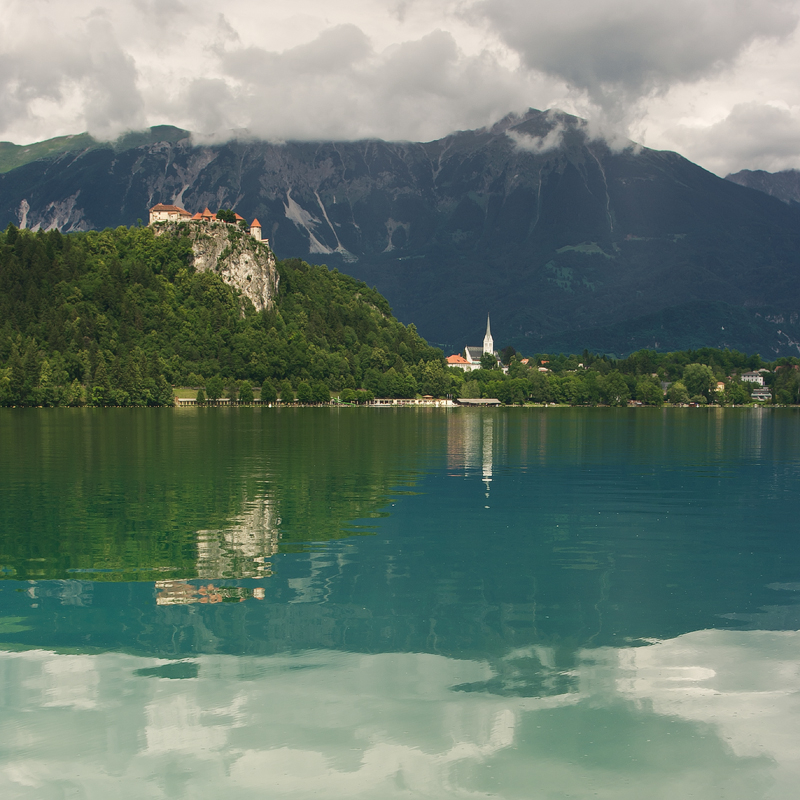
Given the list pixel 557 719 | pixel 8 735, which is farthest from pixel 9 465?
pixel 557 719

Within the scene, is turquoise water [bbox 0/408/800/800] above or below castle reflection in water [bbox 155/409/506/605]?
below

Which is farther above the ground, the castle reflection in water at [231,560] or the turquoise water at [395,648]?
the castle reflection in water at [231,560]

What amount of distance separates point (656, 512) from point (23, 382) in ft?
578

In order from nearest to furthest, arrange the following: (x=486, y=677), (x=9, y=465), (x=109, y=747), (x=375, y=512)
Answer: (x=109, y=747)
(x=486, y=677)
(x=375, y=512)
(x=9, y=465)

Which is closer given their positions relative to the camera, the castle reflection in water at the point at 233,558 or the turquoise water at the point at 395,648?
the turquoise water at the point at 395,648

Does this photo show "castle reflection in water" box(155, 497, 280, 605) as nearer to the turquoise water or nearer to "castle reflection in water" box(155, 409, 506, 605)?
"castle reflection in water" box(155, 409, 506, 605)

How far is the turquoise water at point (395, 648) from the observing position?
38.4 ft

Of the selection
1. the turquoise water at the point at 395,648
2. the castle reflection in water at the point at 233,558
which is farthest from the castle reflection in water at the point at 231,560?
the turquoise water at the point at 395,648

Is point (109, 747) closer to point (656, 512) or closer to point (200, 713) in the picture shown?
point (200, 713)

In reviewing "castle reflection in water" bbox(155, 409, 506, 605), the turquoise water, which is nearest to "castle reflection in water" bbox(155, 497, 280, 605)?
"castle reflection in water" bbox(155, 409, 506, 605)

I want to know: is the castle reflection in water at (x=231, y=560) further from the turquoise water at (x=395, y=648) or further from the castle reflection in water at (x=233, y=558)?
the turquoise water at (x=395, y=648)

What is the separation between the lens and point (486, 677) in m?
14.6

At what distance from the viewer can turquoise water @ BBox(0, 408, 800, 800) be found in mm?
11703

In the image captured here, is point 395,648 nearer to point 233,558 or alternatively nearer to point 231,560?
point 231,560
